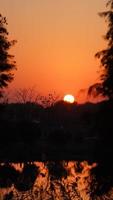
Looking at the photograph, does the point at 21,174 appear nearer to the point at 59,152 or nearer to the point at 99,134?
the point at 99,134

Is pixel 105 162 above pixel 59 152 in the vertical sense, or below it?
below

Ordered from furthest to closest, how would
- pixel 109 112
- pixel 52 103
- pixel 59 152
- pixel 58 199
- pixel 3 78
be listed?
pixel 52 103 → pixel 59 152 → pixel 3 78 → pixel 109 112 → pixel 58 199

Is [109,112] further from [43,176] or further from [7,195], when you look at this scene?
[7,195]

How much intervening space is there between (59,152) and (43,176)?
90.8ft

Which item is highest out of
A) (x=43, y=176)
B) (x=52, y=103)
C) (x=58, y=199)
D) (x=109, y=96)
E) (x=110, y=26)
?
(x=52, y=103)

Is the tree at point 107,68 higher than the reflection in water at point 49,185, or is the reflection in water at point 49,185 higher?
the tree at point 107,68

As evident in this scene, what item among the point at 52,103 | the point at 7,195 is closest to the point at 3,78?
the point at 7,195

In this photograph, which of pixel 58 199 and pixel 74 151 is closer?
pixel 58 199

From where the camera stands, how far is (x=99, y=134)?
3906 centimetres

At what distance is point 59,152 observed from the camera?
66875 mm

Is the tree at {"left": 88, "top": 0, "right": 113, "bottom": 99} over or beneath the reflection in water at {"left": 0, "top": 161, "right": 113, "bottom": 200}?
over

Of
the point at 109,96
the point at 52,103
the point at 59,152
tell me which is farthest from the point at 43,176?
the point at 52,103

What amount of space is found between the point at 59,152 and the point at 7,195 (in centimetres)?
Result: 3996

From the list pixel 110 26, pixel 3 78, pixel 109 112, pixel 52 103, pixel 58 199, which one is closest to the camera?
pixel 58 199
